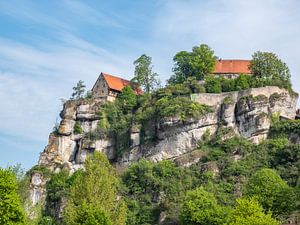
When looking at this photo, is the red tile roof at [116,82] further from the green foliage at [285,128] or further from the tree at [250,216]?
the tree at [250,216]

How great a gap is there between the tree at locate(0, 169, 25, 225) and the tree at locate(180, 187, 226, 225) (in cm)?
2658

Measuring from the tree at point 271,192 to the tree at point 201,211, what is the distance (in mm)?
4063

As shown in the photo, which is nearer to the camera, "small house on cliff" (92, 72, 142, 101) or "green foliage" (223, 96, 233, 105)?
"green foliage" (223, 96, 233, 105)

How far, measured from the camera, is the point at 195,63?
344 feet

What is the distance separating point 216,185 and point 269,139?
12306mm

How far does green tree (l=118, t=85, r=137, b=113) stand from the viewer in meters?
104

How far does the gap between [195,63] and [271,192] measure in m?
41.4

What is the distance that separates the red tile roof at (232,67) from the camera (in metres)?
108

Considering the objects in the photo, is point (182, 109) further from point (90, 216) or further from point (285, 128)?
point (90, 216)

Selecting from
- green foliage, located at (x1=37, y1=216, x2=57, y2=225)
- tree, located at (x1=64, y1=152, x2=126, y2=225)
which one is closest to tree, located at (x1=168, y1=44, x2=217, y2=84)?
green foliage, located at (x1=37, y1=216, x2=57, y2=225)

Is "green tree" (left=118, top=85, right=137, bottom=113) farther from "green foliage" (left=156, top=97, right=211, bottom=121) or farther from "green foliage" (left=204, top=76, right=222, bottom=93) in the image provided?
"green foliage" (left=204, top=76, right=222, bottom=93)

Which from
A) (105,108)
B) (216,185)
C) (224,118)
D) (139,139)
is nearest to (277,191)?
(216,185)

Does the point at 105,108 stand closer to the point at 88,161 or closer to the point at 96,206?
the point at 88,161

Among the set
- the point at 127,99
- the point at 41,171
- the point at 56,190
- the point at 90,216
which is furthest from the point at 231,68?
the point at 90,216
